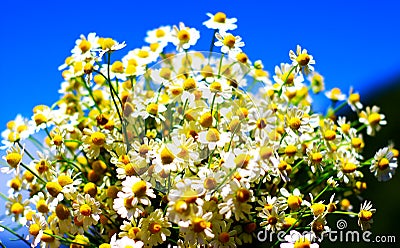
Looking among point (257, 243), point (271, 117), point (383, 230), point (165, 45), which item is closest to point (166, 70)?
point (165, 45)

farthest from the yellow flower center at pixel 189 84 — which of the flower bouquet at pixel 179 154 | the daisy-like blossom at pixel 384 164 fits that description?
the daisy-like blossom at pixel 384 164

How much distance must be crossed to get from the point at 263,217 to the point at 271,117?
0.15 metres

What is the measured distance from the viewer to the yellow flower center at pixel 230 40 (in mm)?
848

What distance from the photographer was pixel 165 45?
0.93 metres

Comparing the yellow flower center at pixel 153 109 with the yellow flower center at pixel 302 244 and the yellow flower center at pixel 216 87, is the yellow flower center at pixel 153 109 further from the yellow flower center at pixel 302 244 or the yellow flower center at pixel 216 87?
the yellow flower center at pixel 302 244

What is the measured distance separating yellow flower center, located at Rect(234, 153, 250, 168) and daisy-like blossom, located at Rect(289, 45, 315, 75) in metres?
0.19

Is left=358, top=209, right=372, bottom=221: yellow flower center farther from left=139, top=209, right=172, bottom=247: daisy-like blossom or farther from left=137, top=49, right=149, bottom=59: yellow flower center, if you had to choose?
left=137, top=49, right=149, bottom=59: yellow flower center

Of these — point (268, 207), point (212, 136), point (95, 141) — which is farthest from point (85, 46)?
→ point (268, 207)

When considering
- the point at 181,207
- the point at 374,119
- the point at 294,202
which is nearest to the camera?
the point at 181,207

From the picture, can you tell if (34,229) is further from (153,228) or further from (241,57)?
(241,57)

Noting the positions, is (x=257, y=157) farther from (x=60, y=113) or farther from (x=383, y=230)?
(x=383, y=230)

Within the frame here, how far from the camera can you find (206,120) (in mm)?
772

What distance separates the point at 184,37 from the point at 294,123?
8.9 inches

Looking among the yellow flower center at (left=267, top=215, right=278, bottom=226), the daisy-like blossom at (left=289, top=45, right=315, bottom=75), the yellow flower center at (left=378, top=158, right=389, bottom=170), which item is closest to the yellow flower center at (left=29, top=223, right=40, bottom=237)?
the yellow flower center at (left=267, top=215, right=278, bottom=226)
